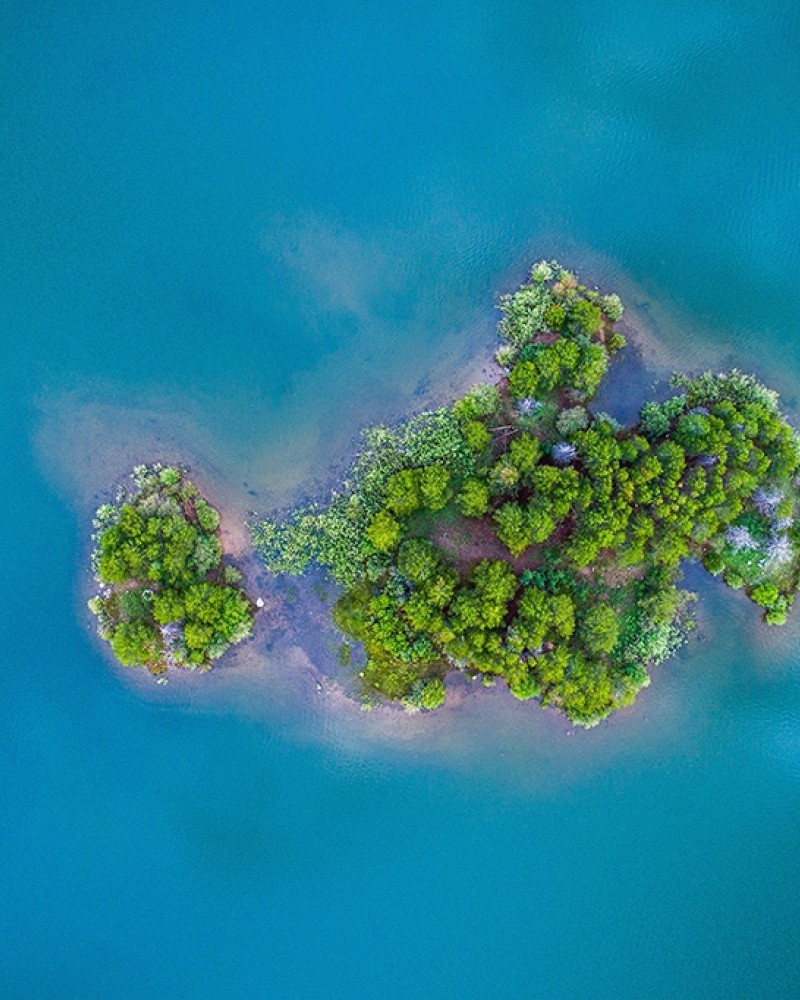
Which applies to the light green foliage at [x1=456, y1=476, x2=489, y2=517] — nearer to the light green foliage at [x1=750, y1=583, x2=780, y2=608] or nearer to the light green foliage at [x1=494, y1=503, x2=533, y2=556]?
the light green foliage at [x1=494, y1=503, x2=533, y2=556]

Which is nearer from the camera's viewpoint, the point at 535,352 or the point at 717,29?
the point at 535,352

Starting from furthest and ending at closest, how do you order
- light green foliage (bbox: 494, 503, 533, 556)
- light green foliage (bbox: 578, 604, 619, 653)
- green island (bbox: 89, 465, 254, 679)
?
green island (bbox: 89, 465, 254, 679)
light green foliage (bbox: 578, 604, 619, 653)
light green foliage (bbox: 494, 503, 533, 556)

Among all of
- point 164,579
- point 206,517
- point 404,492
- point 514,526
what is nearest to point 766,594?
point 514,526

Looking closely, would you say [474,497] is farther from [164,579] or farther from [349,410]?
[164,579]

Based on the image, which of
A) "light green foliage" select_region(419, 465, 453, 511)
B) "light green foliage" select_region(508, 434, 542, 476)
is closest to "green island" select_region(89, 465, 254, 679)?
"light green foliage" select_region(419, 465, 453, 511)

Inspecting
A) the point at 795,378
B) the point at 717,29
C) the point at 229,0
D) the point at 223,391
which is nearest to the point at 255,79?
the point at 229,0

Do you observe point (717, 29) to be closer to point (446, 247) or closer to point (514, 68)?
point (514, 68)
